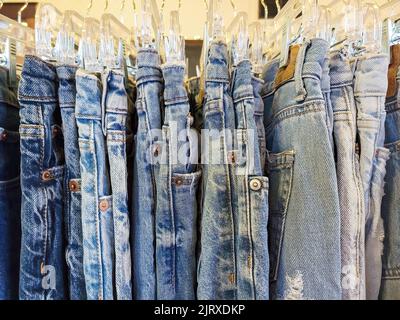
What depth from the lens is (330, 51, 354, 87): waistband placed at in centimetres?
42

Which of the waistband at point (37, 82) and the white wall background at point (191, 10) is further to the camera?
the white wall background at point (191, 10)

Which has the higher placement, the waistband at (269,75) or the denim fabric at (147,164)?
the waistband at (269,75)

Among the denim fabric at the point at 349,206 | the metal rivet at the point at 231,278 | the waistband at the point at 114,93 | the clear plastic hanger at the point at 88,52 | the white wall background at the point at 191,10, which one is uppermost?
the white wall background at the point at 191,10

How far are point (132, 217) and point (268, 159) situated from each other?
0.73ft

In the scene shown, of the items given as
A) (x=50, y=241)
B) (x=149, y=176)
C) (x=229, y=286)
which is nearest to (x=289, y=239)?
(x=229, y=286)

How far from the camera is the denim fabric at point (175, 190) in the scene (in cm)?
38

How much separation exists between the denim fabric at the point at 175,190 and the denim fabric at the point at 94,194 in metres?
0.07

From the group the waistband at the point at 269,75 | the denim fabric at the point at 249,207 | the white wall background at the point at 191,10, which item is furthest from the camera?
the white wall background at the point at 191,10

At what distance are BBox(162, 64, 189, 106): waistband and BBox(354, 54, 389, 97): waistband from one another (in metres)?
0.26

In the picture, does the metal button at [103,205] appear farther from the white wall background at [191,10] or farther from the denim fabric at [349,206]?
the white wall background at [191,10]

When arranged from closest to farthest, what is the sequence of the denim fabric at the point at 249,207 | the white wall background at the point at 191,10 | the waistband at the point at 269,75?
the denim fabric at the point at 249,207 < the waistband at the point at 269,75 < the white wall background at the point at 191,10

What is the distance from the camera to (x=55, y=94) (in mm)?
403

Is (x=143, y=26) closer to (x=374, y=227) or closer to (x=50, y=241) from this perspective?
(x=50, y=241)

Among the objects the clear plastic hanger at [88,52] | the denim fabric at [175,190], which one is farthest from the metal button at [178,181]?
the clear plastic hanger at [88,52]
